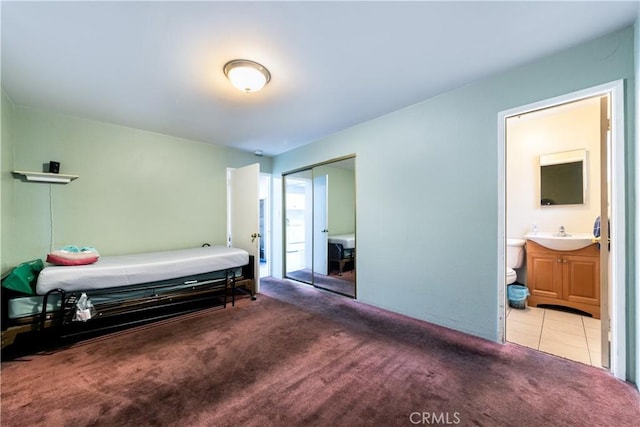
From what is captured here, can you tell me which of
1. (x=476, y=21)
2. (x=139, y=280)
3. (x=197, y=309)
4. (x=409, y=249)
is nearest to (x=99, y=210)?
(x=139, y=280)

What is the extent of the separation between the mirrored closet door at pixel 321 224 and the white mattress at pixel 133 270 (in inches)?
67.0

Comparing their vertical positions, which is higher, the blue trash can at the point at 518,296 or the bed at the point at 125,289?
the bed at the point at 125,289

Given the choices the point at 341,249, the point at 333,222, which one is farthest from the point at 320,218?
the point at 341,249

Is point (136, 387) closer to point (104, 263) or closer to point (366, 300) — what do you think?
point (104, 263)

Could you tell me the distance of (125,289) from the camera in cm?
266

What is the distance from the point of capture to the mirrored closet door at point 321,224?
4832 mm

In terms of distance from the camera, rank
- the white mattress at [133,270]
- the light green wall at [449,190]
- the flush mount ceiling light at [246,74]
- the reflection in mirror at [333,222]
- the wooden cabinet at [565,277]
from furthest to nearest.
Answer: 1. the reflection in mirror at [333,222]
2. the wooden cabinet at [565,277]
3. the white mattress at [133,270]
4. the flush mount ceiling light at [246,74]
5. the light green wall at [449,190]

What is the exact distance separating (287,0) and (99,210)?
11.9ft

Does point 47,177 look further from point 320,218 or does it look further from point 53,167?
point 320,218

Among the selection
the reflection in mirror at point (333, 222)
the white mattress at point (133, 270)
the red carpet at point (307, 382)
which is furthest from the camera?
the reflection in mirror at point (333, 222)

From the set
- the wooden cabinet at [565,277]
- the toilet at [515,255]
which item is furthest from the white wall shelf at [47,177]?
the wooden cabinet at [565,277]

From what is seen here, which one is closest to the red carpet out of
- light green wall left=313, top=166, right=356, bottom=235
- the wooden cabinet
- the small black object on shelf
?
the wooden cabinet

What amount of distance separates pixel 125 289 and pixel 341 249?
136 inches

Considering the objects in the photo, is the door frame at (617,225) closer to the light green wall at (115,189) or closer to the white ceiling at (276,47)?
the white ceiling at (276,47)
